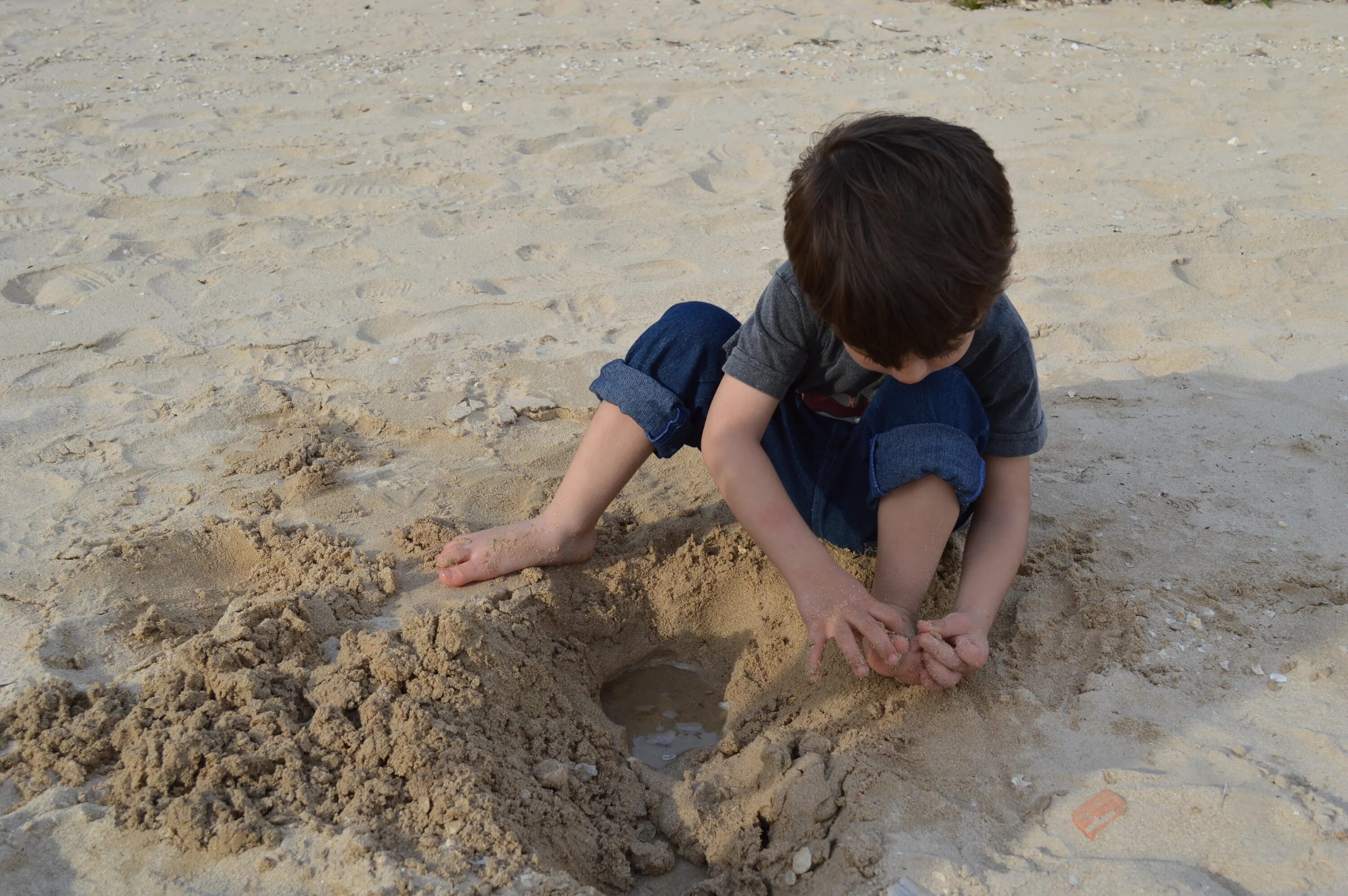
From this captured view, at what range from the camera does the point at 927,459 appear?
1.79m

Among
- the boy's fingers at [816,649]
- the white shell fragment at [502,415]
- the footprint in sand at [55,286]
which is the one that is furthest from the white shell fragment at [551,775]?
the footprint in sand at [55,286]

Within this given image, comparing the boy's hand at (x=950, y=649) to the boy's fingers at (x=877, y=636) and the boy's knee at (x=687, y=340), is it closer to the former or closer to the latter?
the boy's fingers at (x=877, y=636)

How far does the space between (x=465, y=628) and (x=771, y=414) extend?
0.66 m

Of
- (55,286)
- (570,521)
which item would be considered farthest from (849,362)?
(55,286)

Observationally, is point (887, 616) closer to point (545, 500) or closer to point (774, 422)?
point (774, 422)

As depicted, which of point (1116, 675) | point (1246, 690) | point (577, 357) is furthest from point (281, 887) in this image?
point (577, 357)

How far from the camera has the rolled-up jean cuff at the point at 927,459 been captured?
1794 mm

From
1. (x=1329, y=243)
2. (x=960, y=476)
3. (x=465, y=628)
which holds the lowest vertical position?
(x=1329, y=243)

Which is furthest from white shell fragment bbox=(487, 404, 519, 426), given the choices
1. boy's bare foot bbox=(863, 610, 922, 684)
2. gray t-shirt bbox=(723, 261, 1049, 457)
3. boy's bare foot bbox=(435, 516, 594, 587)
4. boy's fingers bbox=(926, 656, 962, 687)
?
boy's fingers bbox=(926, 656, 962, 687)

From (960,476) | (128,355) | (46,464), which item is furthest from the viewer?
(128,355)

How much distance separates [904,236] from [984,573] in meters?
0.70

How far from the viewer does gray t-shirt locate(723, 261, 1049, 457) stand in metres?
1.88

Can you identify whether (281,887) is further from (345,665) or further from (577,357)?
(577,357)

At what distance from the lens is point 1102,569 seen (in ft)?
7.11
